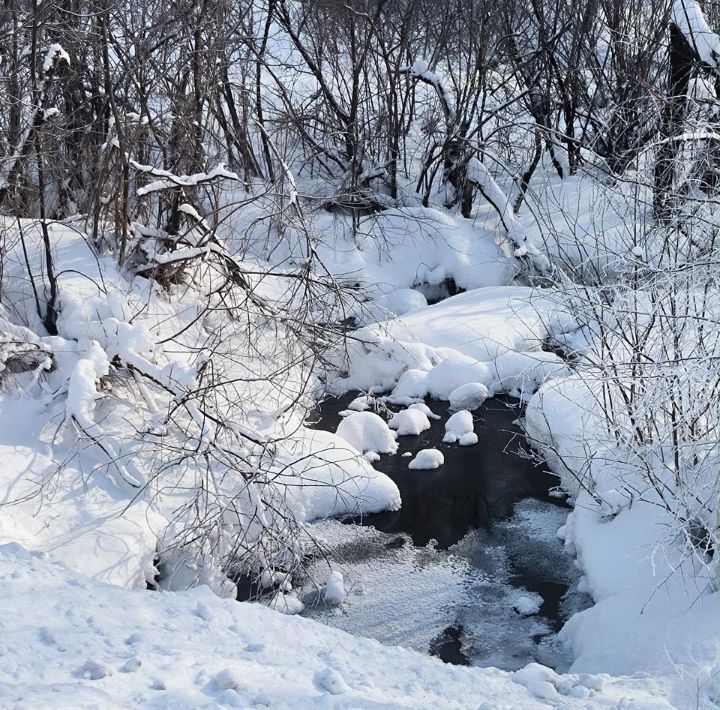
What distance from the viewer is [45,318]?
28.6ft

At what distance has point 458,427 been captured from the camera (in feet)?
30.5

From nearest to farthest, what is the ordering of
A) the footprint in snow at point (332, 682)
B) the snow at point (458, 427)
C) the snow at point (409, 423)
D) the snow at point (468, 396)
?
the footprint in snow at point (332, 682) → the snow at point (458, 427) → the snow at point (409, 423) → the snow at point (468, 396)

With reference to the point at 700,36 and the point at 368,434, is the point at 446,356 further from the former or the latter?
the point at 700,36

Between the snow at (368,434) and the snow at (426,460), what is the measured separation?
0.35m

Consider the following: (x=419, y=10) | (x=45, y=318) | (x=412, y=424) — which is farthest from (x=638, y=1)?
(x=45, y=318)

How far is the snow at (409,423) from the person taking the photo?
9352 millimetres

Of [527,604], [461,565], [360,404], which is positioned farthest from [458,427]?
[527,604]

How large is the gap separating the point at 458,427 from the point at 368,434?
93cm

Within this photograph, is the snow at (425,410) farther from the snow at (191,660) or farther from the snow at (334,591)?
the snow at (191,660)

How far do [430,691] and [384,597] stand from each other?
1.90m

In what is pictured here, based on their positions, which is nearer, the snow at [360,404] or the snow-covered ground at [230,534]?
the snow-covered ground at [230,534]

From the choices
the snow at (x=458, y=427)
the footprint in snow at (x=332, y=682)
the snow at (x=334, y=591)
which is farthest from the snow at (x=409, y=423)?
the footprint in snow at (x=332, y=682)

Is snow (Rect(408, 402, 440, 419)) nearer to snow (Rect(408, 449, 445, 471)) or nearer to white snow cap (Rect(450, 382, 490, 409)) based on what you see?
white snow cap (Rect(450, 382, 490, 409))

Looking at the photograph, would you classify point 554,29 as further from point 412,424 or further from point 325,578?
point 325,578
